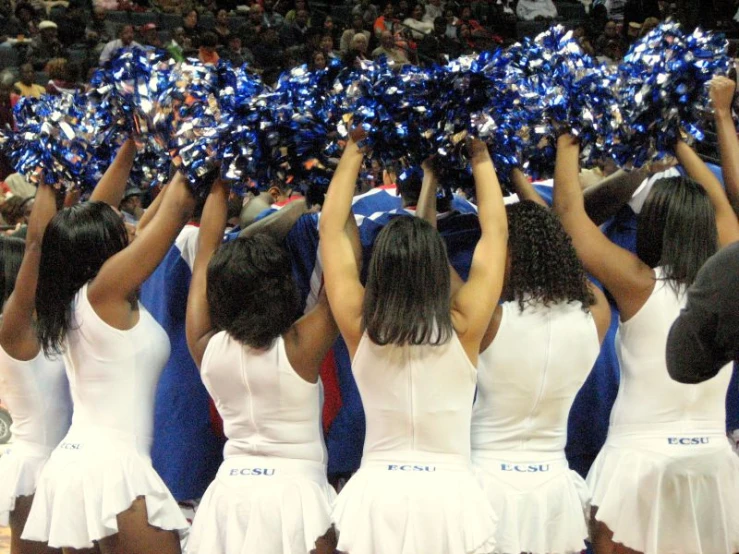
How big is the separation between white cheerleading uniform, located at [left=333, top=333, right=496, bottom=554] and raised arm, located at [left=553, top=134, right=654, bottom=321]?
51 cm

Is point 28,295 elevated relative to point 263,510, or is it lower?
elevated

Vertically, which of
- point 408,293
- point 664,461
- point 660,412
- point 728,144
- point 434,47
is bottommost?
point 664,461

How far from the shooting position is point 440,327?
2225mm

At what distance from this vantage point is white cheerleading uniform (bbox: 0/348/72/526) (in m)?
2.90

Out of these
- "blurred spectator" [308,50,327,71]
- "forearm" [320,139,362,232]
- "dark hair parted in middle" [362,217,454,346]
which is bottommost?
"dark hair parted in middle" [362,217,454,346]

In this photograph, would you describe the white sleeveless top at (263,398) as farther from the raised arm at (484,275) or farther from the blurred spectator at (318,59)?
the blurred spectator at (318,59)

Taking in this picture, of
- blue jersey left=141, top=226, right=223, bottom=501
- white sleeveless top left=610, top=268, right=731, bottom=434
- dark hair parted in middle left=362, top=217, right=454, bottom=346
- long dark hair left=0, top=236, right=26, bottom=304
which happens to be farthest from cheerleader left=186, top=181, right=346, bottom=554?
long dark hair left=0, top=236, right=26, bottom=304

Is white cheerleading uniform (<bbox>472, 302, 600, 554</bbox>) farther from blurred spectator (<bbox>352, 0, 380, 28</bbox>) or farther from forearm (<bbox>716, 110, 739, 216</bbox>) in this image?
blurred spectator (<bbox>352, 0, 380, 28</bbox>)

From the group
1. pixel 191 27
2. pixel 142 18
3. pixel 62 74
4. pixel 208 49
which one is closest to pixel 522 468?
pixel 62 74

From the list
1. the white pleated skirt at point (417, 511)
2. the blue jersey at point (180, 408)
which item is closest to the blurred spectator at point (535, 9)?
the blue jersey at point (180, 408)

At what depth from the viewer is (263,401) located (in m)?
2.42

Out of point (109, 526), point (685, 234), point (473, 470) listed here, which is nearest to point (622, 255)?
point (685, 234)

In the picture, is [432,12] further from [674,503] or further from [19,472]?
[674,503]

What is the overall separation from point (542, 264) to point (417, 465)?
597 mm
